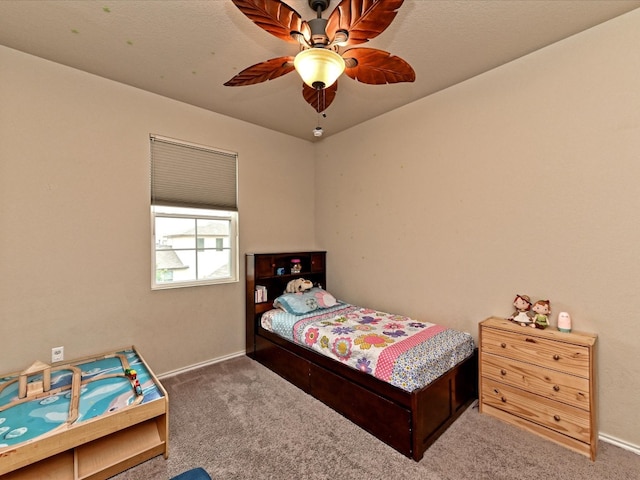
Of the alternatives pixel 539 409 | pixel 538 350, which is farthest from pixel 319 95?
pixel 539 409

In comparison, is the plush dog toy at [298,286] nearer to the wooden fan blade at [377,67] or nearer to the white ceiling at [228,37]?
the white ceiling at [228,37]

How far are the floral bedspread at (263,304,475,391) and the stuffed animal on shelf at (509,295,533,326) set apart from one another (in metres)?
0.42

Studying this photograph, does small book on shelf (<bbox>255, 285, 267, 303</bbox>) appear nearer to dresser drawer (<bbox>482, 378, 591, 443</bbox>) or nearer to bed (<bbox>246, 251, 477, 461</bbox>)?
bed (<bbox>246, 251, 477, 461</bbox>)

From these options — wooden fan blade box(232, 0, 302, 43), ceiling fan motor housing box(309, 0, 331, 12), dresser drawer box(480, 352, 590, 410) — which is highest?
ceiling fan motor housing box(309, 0, 331, 12)

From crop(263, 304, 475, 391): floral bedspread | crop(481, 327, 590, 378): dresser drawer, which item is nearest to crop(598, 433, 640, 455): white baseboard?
crop(481, 327, 590, 378): dresser drawer

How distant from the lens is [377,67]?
1703mm

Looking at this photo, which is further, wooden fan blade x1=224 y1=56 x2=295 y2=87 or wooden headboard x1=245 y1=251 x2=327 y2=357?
wooden headboard x1=245 y1=251 x2=327 y2=357

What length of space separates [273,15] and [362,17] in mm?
400

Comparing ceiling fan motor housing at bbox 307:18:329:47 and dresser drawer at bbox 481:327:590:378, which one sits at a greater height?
ceiling fan motor housing at bbox 307:18:329:47

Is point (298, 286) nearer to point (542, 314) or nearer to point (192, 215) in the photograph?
point (192, 215)

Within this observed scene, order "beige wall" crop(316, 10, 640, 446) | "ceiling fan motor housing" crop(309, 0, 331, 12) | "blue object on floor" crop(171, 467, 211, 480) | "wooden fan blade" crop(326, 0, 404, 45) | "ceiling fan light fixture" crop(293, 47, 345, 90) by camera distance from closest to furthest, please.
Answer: "blue object on floor" crop(171, 467, 211, 480) < "wooden fan blade" crop(326, 0, 404, 45) < "ceiling fan light fixture" crop(293, 47, 345, 90) < "ceiling fan motor housing" crop(309, 0, 331, 12) < "beige wall" crop(316, 10, 640, 446)

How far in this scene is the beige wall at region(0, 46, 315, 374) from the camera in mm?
2238

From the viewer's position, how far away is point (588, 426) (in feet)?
6.10

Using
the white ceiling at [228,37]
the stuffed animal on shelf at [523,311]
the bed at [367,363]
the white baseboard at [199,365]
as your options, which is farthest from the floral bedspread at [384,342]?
the white ceiling at [228,37]
